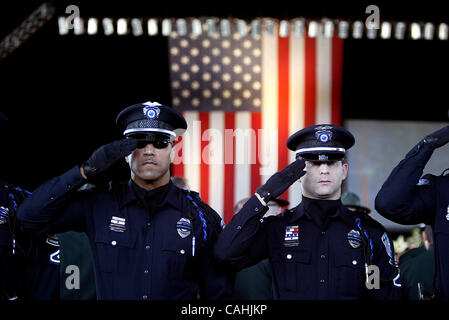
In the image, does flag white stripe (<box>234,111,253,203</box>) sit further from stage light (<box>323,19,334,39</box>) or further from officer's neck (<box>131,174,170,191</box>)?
officer's neck (<box>131,174,170,191</box>)

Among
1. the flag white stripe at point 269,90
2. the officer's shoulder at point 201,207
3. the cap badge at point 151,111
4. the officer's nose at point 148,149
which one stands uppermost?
the flag white stripe at point 269,90

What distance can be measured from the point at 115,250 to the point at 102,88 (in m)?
5.50

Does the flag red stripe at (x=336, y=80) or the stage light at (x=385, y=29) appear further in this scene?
the flag red stripe at (x=336, y=80)

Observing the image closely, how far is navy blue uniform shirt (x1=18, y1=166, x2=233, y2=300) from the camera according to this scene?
3.78 m

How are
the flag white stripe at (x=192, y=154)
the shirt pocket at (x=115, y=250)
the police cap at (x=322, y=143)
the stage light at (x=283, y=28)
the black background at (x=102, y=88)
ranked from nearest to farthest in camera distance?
the shirt pocket at (x=115, y=250) → the police cap at (x=322, y=143) → the stage light at (x=283, y=28) → the flag white stripe at (x=192, y=154) → the black background at (x=102, y=88)

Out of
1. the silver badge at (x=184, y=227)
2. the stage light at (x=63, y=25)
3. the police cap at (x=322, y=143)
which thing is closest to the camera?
the silver badge at (x=184, y=227)

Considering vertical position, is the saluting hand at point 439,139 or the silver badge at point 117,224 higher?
the saluting hand at point 439,139

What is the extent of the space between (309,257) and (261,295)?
4.52ft

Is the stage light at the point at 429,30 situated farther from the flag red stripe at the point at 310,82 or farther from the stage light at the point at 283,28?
the stage light at the point at 283,28

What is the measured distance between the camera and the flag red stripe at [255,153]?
26.5 feet

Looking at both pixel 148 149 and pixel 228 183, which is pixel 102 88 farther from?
pixel 148 149

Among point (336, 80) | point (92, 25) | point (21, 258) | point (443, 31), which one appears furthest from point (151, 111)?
point (443, 31)

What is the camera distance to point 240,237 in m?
3.85

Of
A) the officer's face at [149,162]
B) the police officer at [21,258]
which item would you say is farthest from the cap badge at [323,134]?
the police officer at [21,258]
